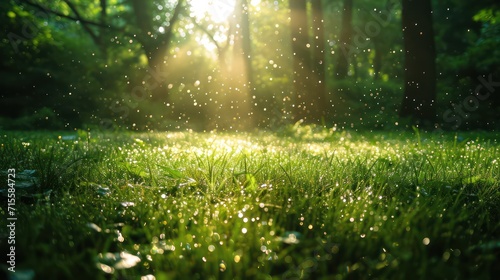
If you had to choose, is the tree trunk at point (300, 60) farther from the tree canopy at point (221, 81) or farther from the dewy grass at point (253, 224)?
the dewy grass at point (253, 224)

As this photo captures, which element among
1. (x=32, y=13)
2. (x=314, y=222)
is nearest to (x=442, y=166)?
(x=314, y=222)

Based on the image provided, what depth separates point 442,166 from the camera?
326 cm

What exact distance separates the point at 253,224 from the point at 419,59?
37.5 feet

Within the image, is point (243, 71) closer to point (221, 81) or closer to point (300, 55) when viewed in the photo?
point (221, 81)

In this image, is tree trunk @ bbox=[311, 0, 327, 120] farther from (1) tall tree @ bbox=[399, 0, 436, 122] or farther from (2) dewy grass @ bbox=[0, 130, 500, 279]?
(2) dewy grass @ bbox=[0, 130, 500, 279]

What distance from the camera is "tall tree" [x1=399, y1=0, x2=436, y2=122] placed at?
1192 cm

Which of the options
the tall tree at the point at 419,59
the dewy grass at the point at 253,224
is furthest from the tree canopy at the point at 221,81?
the dewy grass at the point at 253,224

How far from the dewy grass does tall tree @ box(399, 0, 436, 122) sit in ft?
30.5

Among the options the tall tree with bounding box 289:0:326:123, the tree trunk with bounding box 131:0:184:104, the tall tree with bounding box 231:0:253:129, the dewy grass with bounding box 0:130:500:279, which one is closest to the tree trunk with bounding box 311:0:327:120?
the tall tree with bounding box 289:0:326:123

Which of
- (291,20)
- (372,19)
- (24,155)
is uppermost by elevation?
(372,19)

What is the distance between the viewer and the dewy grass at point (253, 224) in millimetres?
1605

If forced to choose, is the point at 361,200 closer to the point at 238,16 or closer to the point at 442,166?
the point at 442,166

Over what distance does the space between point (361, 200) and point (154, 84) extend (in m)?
15.8

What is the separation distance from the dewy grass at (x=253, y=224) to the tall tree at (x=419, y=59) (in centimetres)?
929
